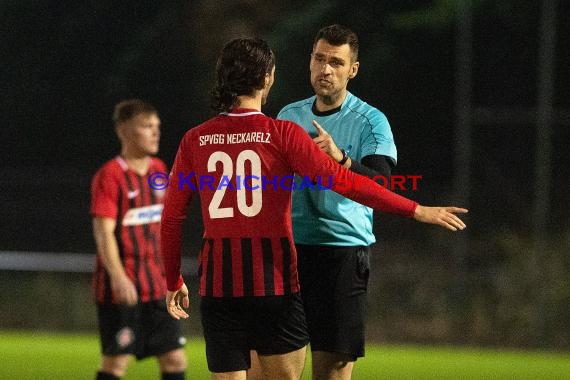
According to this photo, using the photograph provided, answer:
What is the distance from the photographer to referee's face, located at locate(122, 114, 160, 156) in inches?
248

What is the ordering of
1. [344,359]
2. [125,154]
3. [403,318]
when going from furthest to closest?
[403,318]
[125,154]
[344,359]

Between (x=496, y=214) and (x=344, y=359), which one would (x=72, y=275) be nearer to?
(x=496, y=214)

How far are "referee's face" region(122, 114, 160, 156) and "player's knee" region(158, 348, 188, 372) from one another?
3.65 ft

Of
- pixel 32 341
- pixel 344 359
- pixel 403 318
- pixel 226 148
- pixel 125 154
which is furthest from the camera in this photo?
pixel 403 318

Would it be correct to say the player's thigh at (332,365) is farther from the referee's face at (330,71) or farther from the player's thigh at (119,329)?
the player's thigh at (119,329)

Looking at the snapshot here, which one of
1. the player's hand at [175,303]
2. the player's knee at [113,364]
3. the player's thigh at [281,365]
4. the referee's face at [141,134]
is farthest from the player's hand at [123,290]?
the player's thigh at [281,365]

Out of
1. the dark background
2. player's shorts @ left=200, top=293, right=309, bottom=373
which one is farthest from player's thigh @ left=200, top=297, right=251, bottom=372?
the dark background

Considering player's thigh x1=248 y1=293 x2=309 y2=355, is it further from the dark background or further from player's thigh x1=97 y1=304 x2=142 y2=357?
the dark background

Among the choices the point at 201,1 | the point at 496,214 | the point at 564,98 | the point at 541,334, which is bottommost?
the point at 541,334

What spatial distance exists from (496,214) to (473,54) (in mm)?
1576

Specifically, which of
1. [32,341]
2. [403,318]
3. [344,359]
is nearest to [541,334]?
[403,318]

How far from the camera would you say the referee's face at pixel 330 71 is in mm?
4766

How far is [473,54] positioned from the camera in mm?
11000
